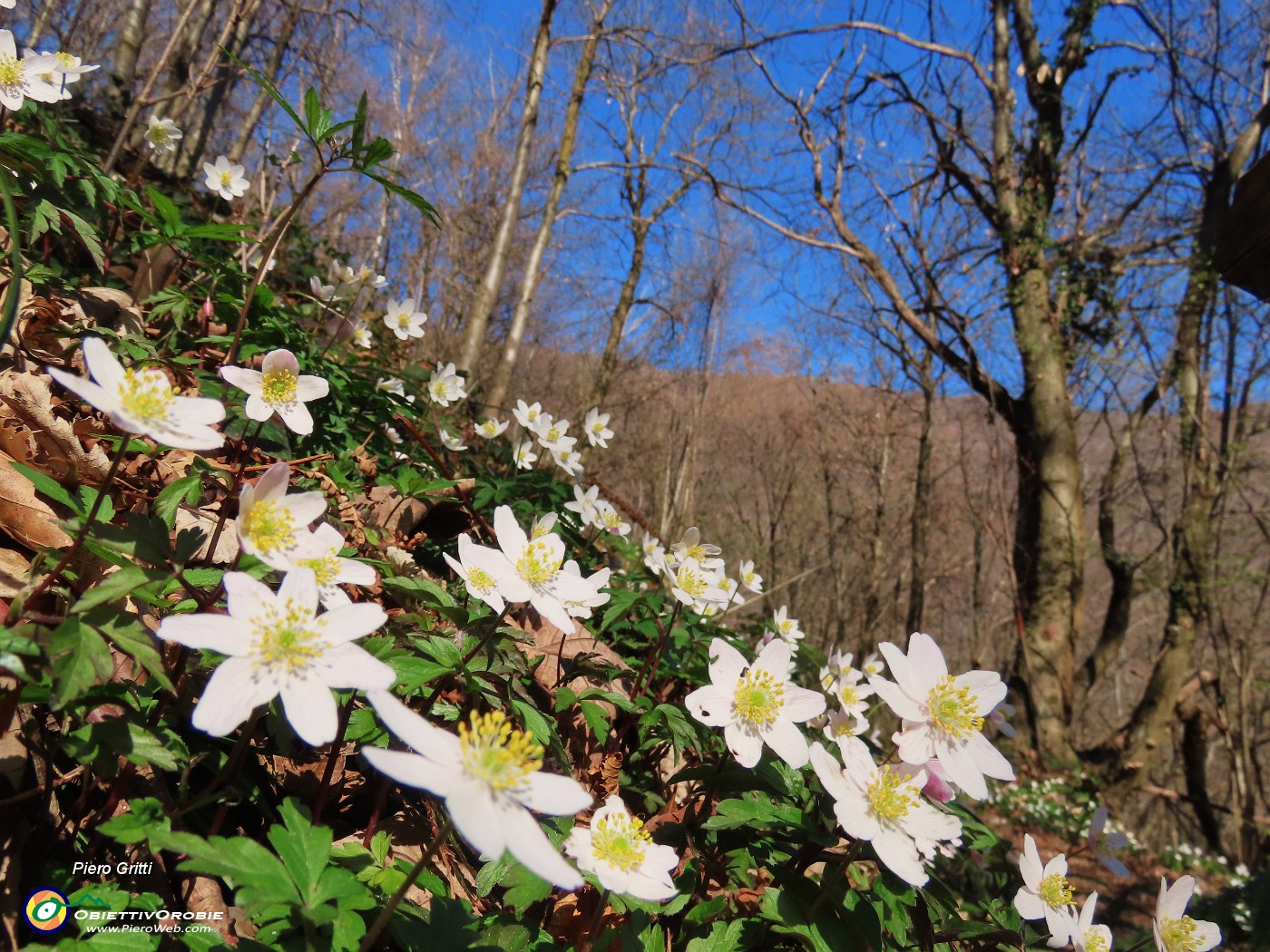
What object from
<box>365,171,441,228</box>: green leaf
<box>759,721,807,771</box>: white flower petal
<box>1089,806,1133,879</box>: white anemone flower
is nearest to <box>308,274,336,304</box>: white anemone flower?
<box>365,171,441,228</box>: green leaf

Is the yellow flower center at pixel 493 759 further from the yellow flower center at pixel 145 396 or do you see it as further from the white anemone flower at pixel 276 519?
the yellow flower center at pixel 145 396

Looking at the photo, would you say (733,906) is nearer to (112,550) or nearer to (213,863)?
(213,863)

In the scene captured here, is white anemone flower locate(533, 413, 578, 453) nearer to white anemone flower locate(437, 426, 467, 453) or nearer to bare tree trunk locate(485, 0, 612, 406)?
white anemone flower locate(437, 426, 467, 453)

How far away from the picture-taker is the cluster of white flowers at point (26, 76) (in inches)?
76.2

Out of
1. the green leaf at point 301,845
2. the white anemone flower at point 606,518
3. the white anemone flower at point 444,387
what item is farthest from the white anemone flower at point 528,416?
the green leaf at point 301,845

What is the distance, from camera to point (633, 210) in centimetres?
1061

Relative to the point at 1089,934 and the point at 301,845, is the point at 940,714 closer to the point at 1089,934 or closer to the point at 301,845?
the point at 1089,934

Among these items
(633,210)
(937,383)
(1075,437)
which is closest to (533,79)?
(633,210)

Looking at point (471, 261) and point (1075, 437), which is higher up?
point (471, 261)

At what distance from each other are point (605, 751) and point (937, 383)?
10.6 meters

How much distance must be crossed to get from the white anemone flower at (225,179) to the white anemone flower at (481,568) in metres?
2.65

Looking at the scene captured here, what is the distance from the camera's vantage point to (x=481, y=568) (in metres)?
1.26

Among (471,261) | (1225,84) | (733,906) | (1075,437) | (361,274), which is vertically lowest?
(733,906)

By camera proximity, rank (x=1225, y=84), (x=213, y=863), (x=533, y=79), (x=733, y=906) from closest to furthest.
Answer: (x=213, y=863) < (x=733, y=906) < (x=533, y=79) < (x=1225, y=84)
